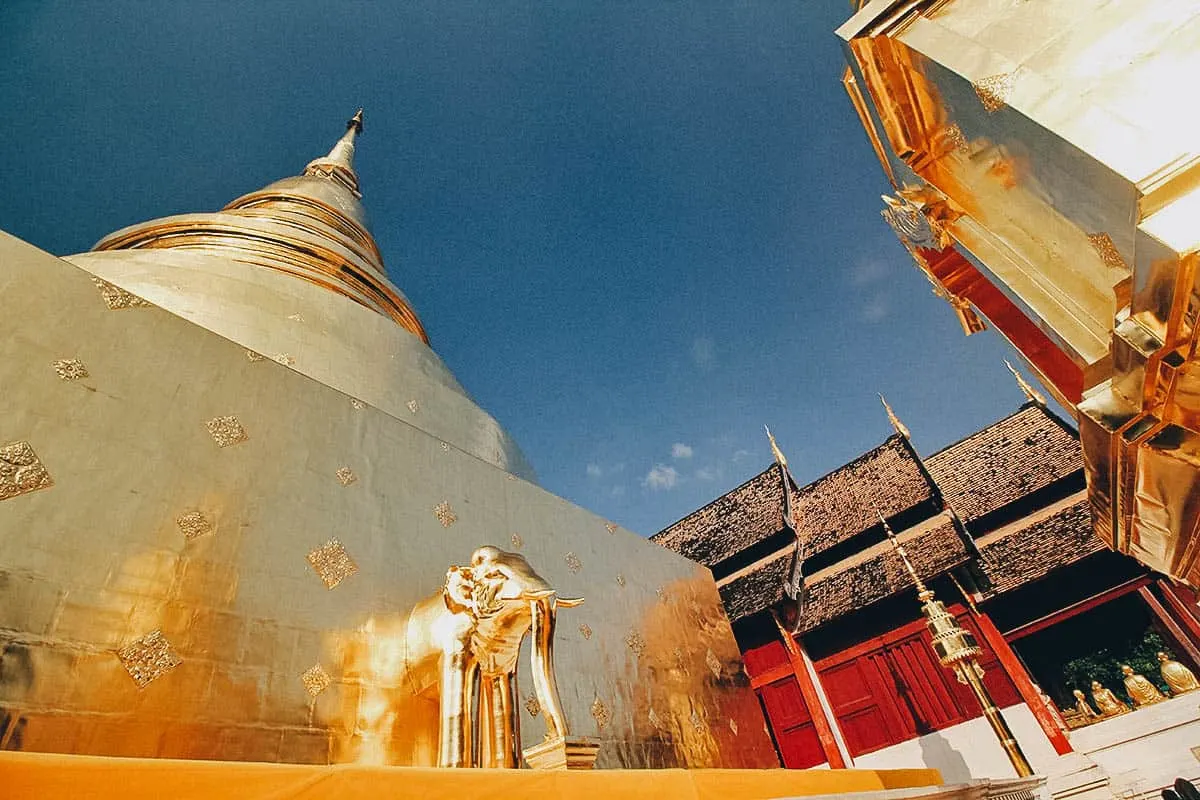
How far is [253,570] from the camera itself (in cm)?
276

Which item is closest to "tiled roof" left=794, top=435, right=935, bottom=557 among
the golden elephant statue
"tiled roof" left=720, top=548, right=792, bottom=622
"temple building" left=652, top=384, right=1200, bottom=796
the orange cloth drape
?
"temple building" left=652, top=384, right=1200, bottom=796

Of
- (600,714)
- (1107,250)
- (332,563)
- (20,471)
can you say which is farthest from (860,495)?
(20,471)

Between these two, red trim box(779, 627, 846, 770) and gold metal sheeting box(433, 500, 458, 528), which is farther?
red trim box(779, 627, 846, 770)

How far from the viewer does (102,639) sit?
86.3 inches

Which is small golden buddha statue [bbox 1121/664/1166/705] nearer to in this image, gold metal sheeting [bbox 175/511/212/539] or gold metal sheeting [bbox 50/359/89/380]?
gold metal sheeting [bbox 175/511/212/539]

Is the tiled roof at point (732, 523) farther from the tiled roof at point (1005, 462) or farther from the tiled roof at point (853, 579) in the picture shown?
the tiled roof at point (1005, 462)

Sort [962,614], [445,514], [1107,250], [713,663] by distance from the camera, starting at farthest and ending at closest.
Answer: [962,614] → [713,663] → [445,514] → [1107,250]

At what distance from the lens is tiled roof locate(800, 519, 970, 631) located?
970cm

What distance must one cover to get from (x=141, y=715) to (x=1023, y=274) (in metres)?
6.04

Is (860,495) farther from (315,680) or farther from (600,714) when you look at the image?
(315,680)

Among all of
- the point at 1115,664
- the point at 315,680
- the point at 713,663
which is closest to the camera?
the point at 315,680

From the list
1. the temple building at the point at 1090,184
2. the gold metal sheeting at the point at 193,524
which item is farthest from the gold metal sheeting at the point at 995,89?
the gold metal sheeting at the point at 193,524

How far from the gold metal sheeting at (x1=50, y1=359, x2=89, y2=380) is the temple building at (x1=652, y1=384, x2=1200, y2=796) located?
402 inches

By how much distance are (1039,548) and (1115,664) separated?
4.40 m
